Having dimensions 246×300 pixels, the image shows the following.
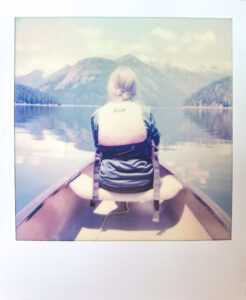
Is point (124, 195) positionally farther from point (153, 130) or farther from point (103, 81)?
point (103, 81)

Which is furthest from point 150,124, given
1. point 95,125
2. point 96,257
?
point 96,257

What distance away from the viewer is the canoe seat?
1231 millimetres

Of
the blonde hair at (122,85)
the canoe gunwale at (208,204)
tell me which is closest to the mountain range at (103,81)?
the blonde hair at (122,85)

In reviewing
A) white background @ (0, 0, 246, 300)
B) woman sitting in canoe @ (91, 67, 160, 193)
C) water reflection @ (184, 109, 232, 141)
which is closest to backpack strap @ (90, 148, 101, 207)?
woman sitting in canoe @ (91, 67, 160, 193)

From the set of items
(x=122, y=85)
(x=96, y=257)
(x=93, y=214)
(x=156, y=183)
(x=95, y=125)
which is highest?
(x=122, y=85)

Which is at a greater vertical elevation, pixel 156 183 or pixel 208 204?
pixel 156 183

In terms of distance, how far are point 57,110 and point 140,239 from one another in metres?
0.79

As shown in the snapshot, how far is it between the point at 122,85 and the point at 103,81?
0.10m

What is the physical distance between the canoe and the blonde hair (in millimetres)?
353

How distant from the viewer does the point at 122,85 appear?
4.07 ft

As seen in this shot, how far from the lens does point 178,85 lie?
1256 millimetres

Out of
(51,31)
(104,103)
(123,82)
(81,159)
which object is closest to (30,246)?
(81,159)

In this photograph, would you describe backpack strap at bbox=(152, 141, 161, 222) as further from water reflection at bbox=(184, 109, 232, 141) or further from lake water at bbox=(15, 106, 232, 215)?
water reflection at bbox=(184, 109, 232, 141)

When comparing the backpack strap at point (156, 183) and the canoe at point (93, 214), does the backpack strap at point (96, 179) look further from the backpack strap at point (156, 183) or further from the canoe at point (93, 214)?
the backpack strap at point (156, 183)
